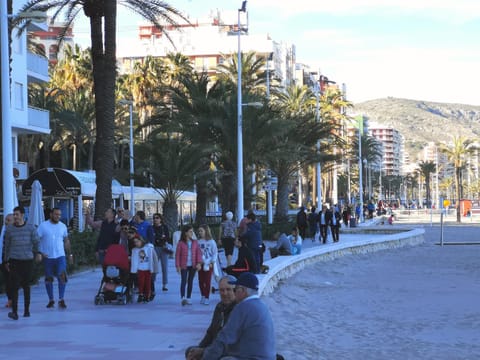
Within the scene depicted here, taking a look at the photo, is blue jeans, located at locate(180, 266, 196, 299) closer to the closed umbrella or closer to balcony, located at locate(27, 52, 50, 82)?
the closed umbrella

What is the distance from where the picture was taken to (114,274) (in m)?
14.6

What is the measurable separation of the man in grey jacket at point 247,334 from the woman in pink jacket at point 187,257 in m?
8.17

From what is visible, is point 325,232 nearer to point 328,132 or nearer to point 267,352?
point 328,132

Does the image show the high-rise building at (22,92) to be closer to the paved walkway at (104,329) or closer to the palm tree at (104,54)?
the palm tree at (104,54)

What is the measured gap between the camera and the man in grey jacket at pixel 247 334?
6.32 m

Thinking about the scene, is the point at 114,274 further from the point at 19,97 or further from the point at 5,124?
the point at 19,97

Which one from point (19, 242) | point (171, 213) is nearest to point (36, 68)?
point (171, 213)

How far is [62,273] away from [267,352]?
8106 mm

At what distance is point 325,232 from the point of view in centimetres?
3712

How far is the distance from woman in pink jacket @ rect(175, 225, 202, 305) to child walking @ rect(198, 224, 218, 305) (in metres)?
0.12

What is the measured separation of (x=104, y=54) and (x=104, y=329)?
1508 cm

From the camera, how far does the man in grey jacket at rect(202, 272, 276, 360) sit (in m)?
6.32

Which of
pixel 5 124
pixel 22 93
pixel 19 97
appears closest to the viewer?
pixel 5 124

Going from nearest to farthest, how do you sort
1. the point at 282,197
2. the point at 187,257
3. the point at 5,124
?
the point at 187,257 → the point at 5,124 → the point at 282,197
